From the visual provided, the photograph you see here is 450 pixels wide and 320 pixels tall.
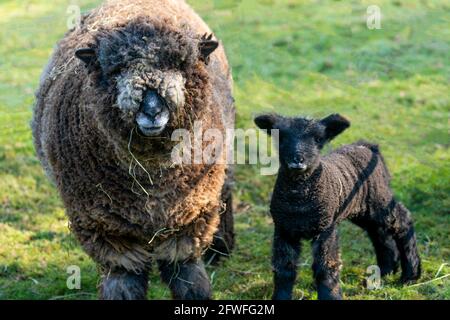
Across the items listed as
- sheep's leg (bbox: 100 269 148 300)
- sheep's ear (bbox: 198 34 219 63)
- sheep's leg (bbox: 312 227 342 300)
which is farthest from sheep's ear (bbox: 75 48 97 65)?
sheep's leg (bbox: 312 227 342 300)

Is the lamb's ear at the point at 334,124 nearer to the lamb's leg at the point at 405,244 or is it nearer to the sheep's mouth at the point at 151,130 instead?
the lamb's leg at the point at 405,244

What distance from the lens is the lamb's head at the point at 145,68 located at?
16.5ft

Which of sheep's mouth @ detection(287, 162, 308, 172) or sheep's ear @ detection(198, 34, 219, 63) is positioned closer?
sheep's ear @ detection(198, 34, 219, 63)

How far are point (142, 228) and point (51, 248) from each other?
10.3 ft

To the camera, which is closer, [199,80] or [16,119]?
[199,80]

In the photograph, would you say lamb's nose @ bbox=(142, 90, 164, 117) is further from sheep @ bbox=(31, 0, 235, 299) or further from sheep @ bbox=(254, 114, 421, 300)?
sheep @ bbox=(254, 114, 421, 300)

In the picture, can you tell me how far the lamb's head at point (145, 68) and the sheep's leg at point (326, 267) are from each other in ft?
5.92

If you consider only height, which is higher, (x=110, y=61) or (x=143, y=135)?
(x=110, y=61)

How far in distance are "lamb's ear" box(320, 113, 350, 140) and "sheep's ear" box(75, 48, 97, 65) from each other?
199cm

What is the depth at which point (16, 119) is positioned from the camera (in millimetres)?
12445

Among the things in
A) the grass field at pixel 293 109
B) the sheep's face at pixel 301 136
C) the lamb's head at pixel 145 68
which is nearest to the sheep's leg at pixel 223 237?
the grass field at pixel 293 109

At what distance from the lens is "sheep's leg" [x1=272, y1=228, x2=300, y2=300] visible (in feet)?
20.5
